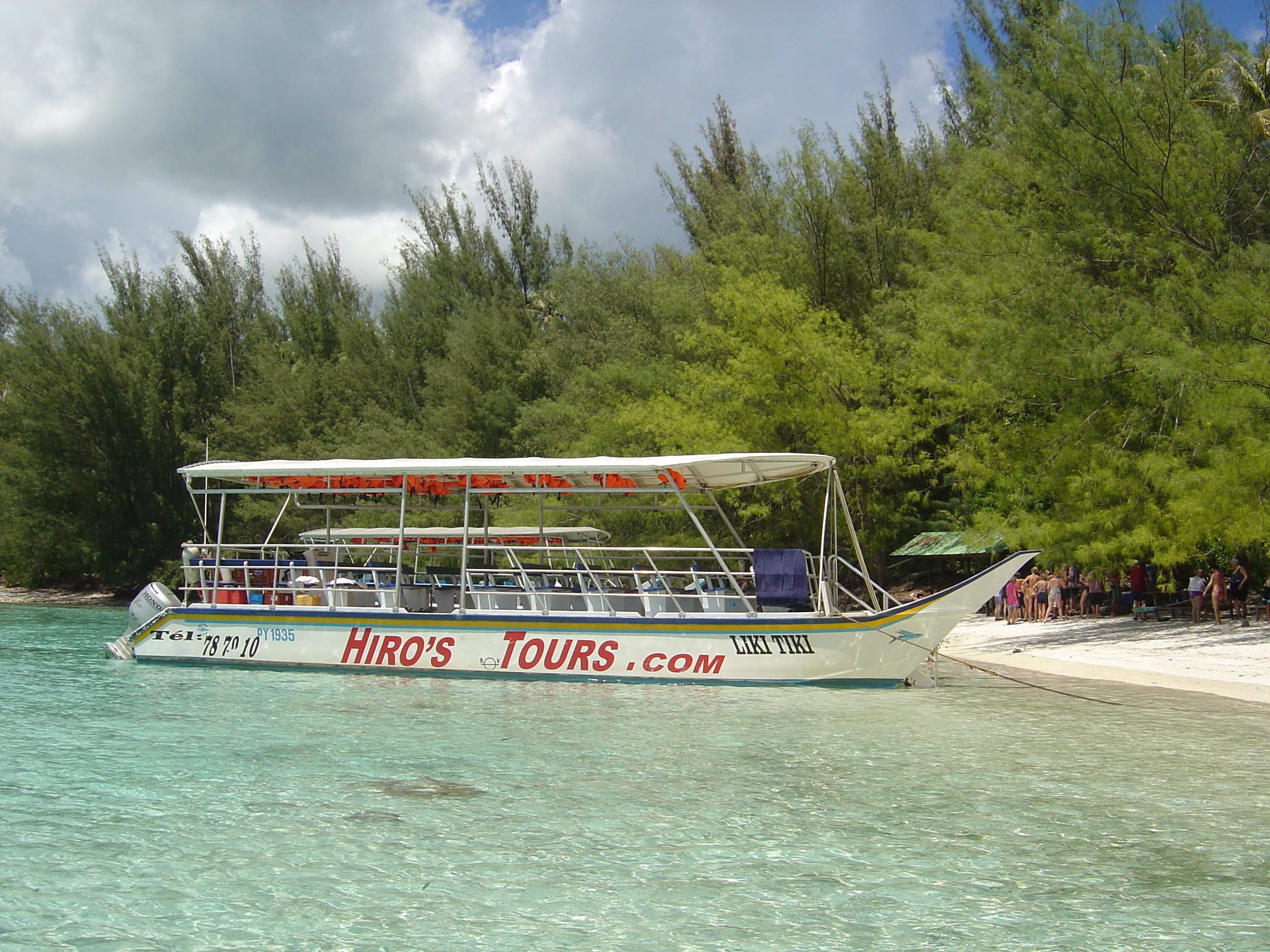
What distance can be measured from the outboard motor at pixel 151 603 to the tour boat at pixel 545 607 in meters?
0.03

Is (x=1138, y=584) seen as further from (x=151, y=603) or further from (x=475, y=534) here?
(x=151, y=603)

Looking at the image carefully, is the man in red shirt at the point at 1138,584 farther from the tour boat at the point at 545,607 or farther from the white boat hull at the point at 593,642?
the white boat hull at the point at 593,642

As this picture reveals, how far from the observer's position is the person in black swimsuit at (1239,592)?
1988 cm

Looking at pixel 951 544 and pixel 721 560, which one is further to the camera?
pixel 951 544

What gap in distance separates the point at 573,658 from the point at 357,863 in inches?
323

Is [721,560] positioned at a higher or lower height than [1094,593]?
higher

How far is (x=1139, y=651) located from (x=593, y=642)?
380 inches

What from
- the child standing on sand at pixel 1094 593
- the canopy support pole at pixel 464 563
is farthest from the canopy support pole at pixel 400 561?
the child standing on sand at pixel 1094 593

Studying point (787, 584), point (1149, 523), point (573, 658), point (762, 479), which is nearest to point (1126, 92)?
point (1149, 523)

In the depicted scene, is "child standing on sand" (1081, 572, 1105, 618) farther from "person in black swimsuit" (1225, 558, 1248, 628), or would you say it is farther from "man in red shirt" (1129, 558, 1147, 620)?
"person in black swimsuit" (1225, 558, 1248, 628)

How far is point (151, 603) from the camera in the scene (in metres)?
18.6

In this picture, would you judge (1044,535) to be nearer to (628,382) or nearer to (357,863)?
(357,863)

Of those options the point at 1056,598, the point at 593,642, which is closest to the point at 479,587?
the point at 593,642

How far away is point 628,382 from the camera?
123ft
